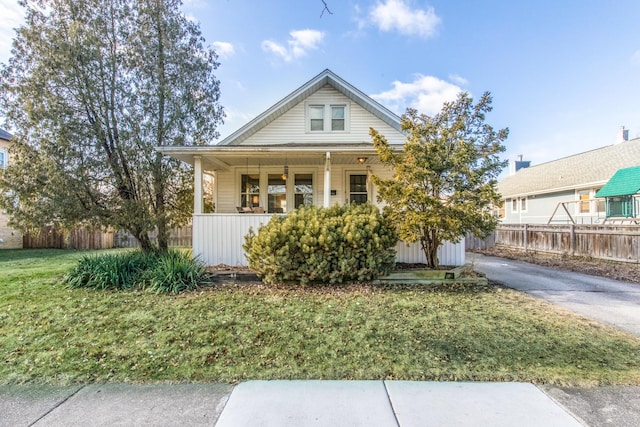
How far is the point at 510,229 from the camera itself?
14.2 meters

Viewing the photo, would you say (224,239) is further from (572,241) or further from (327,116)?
(572,241)

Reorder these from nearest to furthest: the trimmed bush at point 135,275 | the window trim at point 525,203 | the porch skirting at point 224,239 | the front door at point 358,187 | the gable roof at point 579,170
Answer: the trimmed bush at point 135,275
the porch skirting at point 224,239
the front door at point 358,187
the gable roof at point 579,170
the window trim at point 525,203

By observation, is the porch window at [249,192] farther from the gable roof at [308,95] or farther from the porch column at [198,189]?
the porch column at [198,189]

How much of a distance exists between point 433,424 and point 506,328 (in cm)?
266

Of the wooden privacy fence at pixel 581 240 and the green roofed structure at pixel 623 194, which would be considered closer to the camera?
the wooden privacy fence at pixel 581 240

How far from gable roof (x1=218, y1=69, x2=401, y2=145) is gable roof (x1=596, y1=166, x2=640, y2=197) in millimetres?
10204

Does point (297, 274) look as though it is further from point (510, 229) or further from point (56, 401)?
point (510, 229)

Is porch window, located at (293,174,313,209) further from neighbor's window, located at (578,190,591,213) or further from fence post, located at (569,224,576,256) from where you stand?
neighbor's window, located at (578,190,591,213)

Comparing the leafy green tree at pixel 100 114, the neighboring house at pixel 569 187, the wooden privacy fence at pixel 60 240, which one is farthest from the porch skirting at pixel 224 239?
the neighboring house at pixel 569 187

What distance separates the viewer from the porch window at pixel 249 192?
37.3 feet

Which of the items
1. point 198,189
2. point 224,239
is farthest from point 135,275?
point 198,189

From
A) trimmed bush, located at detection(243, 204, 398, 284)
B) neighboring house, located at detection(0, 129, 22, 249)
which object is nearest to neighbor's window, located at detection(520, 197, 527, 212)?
trimmed bush, located at detection(243, 204, 398, 284)

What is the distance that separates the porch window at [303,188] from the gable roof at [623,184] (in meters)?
13.1

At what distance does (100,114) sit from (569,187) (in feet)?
72.1
